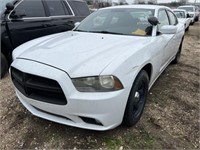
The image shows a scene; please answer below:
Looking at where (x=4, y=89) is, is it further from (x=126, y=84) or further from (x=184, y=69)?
(x=184, y=69)

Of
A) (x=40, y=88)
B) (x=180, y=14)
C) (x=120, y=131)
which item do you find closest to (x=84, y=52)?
(x=40, y=88)

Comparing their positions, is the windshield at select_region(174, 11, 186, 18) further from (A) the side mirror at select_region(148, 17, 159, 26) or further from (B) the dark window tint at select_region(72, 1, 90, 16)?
(A) the side mirror at select_region(148, 17, 159, 26)

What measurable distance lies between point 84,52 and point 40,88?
678 mm

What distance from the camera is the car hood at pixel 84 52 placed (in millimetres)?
2365

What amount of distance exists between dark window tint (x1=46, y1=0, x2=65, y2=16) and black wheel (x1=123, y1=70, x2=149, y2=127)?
3690 millimetres

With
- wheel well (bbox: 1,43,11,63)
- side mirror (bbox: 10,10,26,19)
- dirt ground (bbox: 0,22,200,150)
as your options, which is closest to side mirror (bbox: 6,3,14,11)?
side mirror (bbox: 10,10,26,19)

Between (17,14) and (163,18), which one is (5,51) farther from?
(163,18)

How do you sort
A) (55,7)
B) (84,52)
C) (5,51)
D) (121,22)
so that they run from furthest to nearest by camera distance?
(55,7), (5,51), (121,22), (84,52)

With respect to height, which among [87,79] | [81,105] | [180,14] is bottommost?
[180,14]

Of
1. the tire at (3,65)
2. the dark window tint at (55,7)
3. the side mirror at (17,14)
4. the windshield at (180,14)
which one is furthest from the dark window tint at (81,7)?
the windshield at (180,14)

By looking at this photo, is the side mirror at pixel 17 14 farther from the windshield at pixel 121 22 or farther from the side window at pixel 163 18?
the side window at pixel 163 18

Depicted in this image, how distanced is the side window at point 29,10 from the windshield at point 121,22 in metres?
1.60

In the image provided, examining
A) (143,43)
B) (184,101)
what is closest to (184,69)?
(184,101)

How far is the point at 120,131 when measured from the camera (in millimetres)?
2850
